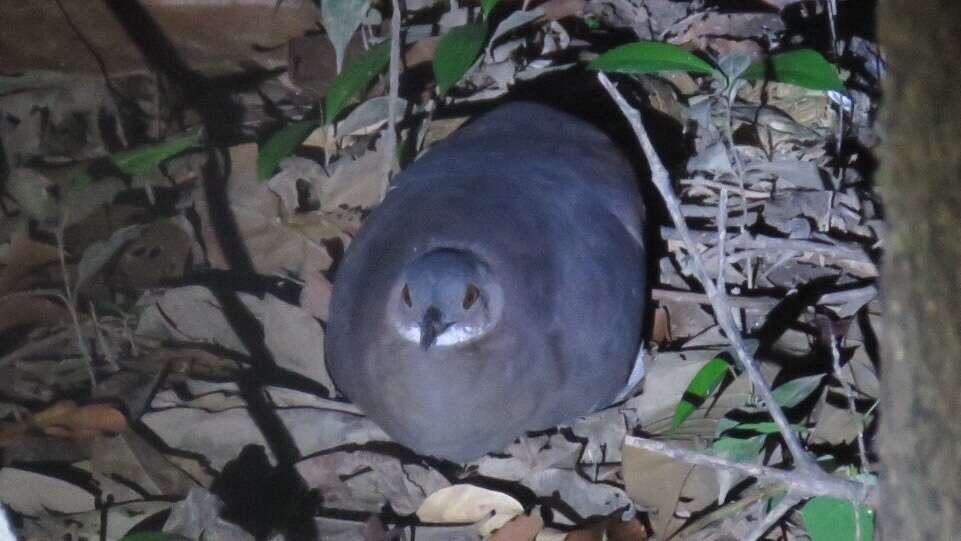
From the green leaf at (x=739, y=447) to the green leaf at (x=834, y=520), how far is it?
0.21 meters

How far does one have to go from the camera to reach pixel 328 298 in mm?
3102

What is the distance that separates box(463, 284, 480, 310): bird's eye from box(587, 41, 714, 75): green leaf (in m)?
0.78

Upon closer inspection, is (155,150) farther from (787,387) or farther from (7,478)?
(787,387)

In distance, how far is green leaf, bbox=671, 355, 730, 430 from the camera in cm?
250

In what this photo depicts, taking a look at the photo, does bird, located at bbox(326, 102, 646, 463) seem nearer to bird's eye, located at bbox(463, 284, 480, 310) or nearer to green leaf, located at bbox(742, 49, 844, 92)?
bird's eye, located at bbox(463, 284, 480, 310)

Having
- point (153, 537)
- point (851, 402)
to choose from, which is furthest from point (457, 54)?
point (153, 537)

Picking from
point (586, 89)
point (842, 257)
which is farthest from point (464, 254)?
point (586, 89)

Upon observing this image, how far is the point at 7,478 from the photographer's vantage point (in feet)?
8.70

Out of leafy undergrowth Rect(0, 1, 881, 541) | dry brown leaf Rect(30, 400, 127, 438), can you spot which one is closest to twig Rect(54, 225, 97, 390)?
leafy undergrowth Rect(0, 1, 881, 541)

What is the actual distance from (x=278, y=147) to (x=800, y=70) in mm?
1484

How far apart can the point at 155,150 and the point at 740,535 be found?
203cm

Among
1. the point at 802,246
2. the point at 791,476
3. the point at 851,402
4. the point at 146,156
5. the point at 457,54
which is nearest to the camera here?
the point at 791,476

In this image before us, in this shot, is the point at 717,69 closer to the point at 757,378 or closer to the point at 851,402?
the point at 851,402

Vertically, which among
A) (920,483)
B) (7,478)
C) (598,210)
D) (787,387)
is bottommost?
(7,478)
